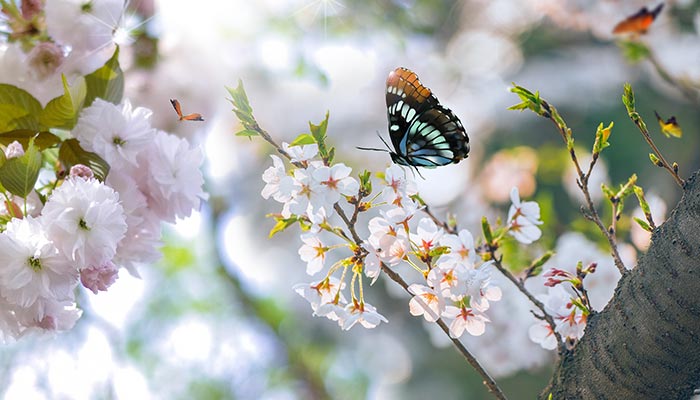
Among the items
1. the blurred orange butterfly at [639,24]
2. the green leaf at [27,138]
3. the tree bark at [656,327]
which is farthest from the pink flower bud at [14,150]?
the blurred orange butterfly at [639,24]

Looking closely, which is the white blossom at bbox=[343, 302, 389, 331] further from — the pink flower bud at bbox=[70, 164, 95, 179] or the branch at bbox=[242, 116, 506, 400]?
the pink flower bud at bbox=[70, 164, 95, 179]

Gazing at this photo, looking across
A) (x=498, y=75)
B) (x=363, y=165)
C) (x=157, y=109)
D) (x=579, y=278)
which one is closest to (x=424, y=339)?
(x=363, y=165)

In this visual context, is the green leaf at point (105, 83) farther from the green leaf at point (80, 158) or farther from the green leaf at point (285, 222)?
the green leaf at point (285, 222)

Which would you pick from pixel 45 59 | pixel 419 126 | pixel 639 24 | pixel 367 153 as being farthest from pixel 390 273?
pixel 367 153

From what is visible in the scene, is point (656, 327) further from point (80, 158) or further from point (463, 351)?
point (80, 158)

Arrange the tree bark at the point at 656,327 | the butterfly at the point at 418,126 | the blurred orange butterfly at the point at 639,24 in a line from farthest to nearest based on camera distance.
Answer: the blurred orange butterfly at the point at 639,24 < the butterfly at the point at 418,126 < the tree bark at the point at 656,327

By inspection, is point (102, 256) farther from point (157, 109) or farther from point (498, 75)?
point (498, 75)
